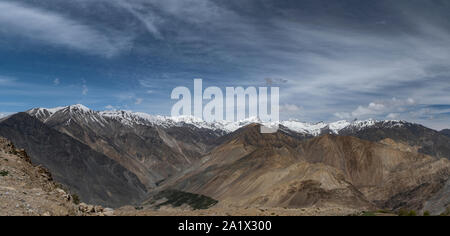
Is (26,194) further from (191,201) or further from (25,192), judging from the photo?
(191,201)

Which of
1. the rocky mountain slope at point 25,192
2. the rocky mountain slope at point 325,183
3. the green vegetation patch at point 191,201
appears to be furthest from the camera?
the green vegetation patch at point 191,201

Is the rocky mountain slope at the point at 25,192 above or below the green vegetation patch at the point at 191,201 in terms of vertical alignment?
above

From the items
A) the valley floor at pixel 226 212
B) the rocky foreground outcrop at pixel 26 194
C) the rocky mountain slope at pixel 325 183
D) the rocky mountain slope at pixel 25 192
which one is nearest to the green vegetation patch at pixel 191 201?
the rocky mountain slope at pixel 325 183

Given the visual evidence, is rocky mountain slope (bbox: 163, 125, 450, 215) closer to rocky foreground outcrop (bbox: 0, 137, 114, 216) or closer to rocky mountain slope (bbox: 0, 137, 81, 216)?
rocky foreground outcrop (bbox: 0, 137, 114, 216)

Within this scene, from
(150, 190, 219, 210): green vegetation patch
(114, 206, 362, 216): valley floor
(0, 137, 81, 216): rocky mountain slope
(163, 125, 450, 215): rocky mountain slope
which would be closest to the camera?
(0, 137, 81, 216): rocky mountain slope

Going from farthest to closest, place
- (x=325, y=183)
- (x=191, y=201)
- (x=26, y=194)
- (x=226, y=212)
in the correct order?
(x=191, y=201) < (x=325, y=183) < (x=226, y=212) < (x=26, y=194)

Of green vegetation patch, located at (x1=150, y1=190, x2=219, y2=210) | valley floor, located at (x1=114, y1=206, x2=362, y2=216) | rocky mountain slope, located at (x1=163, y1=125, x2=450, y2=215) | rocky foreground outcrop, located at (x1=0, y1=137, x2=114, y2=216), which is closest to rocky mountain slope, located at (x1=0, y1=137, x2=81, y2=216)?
rocky foreground outcrop, located at (x1=0, y1=137, x2=114, y2=216)


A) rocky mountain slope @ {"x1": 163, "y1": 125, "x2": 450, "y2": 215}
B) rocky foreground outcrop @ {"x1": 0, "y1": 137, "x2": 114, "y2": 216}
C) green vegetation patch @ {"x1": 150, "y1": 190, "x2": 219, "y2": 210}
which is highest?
rocky foreground outcrop @ {"x1": 0, "y1": 137, "x2": 114, "y2": 216}

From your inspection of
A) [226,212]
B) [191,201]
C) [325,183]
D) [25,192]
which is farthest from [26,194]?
[191,201]

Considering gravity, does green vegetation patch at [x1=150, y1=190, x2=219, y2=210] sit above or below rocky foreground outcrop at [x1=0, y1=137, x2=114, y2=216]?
below

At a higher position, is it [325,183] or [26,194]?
[26,194]

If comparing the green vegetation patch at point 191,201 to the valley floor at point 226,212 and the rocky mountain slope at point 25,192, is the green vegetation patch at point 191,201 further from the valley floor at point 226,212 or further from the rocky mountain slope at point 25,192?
the rocky mountain slope at point 25,192
